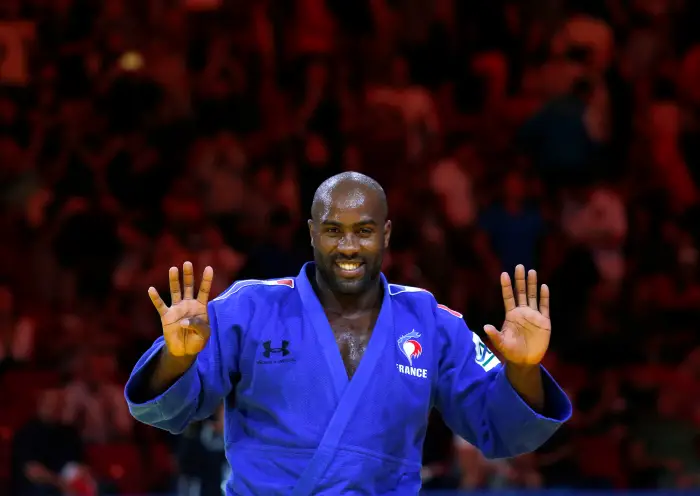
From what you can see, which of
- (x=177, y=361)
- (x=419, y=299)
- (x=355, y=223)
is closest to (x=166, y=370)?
(x=177, y=361)

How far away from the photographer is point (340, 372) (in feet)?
13.1

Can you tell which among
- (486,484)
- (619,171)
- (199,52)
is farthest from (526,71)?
(486,484)

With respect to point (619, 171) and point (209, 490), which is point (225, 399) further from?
point (619, 171)

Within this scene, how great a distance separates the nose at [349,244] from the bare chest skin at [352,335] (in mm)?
281

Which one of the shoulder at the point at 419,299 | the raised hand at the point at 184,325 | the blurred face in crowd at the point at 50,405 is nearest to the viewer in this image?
the raised hand at the point at 184,325

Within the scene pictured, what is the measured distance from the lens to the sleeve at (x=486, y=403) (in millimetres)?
4047

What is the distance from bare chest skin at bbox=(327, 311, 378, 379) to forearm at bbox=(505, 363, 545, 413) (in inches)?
19.9

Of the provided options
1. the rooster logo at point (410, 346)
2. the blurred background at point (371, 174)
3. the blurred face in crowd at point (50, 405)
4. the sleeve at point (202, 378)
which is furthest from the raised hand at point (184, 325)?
the blurred face in crowd at point (50, 405)

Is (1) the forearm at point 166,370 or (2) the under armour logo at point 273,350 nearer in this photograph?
(1) the forearm at point 166,370

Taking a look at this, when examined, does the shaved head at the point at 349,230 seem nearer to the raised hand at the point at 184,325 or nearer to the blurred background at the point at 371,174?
the raised hand at the point at 184,325

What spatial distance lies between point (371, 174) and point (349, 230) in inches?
232

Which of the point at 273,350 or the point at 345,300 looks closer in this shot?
the point at 273,350

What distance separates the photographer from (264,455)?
13.0 feet

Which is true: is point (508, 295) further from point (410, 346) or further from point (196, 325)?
point (196, 325)
